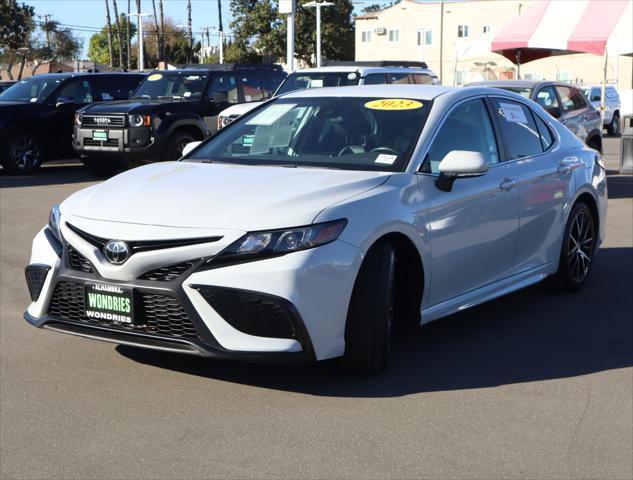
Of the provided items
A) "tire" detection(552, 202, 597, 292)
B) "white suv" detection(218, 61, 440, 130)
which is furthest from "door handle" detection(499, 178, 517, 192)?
"white suv" detection(218, 61, 440, 130)

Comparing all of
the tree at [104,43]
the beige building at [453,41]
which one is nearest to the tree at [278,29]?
the beige building at [453,41]

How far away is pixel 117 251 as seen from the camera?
16.2 feet

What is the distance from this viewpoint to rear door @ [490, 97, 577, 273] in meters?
6.77

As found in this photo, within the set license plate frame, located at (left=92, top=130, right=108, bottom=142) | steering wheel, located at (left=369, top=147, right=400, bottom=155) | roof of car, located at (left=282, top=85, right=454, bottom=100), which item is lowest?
license plate frame, located at (left=92, top=130, right=108, bottom=142)

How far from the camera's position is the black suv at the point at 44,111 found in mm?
17094

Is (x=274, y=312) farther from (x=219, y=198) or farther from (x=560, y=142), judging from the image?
(x=560, y=142)

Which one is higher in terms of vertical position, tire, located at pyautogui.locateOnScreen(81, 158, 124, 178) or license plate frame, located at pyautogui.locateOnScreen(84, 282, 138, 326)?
license plate frame, located at pyautogui.locateOnScreen(84, 282, 138, 326)

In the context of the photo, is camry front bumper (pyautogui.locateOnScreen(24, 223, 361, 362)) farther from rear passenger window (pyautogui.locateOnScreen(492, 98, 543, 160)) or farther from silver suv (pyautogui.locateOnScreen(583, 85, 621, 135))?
silver suv (pyautogui.locateOnScreen(583, 85, 621, 135))

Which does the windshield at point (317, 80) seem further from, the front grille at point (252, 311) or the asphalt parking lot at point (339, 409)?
the front grille at point (252, 311)

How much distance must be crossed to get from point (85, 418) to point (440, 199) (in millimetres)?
2372

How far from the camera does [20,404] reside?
498 centimetres

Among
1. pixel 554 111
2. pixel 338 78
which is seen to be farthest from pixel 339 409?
pixel 338 78

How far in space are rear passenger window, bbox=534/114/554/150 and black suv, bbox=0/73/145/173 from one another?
11.7 m

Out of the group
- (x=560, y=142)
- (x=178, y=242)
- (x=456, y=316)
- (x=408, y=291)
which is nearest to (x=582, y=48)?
(x=560, y=142)
